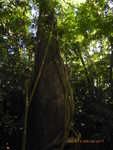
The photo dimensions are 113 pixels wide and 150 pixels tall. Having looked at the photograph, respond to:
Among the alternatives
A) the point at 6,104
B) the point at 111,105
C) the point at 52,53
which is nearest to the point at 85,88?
the point at 111,105

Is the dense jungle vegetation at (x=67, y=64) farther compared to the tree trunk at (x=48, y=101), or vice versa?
the dense jungle vegetation at (x=67, y=64)

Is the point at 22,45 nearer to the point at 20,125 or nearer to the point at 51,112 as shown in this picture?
the point at 20,125

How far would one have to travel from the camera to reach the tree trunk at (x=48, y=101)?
10.0 ft

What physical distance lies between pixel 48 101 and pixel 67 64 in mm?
2618

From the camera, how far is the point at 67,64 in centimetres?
571

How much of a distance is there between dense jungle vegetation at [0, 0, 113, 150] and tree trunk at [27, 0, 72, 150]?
2.24 feet

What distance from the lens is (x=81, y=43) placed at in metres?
7.26

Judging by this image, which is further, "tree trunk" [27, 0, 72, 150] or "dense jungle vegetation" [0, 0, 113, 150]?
"dense jungle vegetation" [0, 0, 113, 150]

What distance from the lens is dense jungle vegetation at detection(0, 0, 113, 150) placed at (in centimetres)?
453

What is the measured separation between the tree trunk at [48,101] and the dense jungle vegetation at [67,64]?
681mm

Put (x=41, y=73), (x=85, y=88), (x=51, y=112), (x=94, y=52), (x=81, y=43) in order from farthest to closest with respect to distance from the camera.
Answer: (x=94, y=52), (x=81, y=43), (x=85, y=88), (x=41, y=73), (x=51, y=112)

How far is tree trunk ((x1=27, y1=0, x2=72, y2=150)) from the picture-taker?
3.05 metres

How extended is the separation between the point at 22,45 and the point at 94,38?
6.20ft

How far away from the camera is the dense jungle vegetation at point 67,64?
4.53 metres
